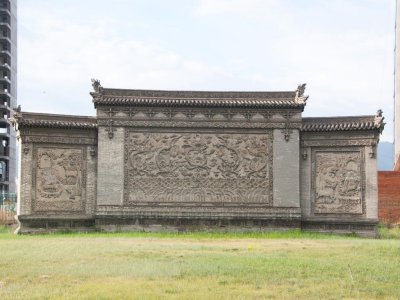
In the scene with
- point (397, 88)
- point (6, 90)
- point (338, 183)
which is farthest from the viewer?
point (6, 90)

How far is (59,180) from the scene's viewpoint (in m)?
25.8

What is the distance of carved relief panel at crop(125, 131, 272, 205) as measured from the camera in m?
26.1

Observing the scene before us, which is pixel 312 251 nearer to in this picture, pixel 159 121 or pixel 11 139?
pixel 159 121

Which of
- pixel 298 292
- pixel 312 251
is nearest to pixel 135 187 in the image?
pixel 312 251

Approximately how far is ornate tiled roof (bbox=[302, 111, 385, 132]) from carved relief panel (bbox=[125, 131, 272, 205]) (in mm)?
1853

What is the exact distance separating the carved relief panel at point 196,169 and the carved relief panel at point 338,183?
1.98 meters

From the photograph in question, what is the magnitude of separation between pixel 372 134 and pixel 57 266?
16.7m

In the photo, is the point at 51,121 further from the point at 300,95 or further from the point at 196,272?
the point at 196,272

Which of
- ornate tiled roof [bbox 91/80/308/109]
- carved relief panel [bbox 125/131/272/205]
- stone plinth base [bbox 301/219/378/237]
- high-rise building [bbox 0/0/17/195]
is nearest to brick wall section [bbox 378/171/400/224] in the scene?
stone plinth base [bbox 301/219/378/237]

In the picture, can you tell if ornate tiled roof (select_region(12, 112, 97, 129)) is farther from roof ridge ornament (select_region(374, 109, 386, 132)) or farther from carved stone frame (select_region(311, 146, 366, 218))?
roof ridge ornament (select_region(374, 109, 386, 132))

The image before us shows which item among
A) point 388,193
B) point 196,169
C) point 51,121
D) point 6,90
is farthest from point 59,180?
point 6,90

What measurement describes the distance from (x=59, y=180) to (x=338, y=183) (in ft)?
35.8

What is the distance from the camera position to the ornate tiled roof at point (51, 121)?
2548 cm

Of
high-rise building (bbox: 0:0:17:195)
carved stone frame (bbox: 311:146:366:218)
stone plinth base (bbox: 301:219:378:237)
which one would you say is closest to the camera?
stone plinth base (bbox: 301:219:378:237)
